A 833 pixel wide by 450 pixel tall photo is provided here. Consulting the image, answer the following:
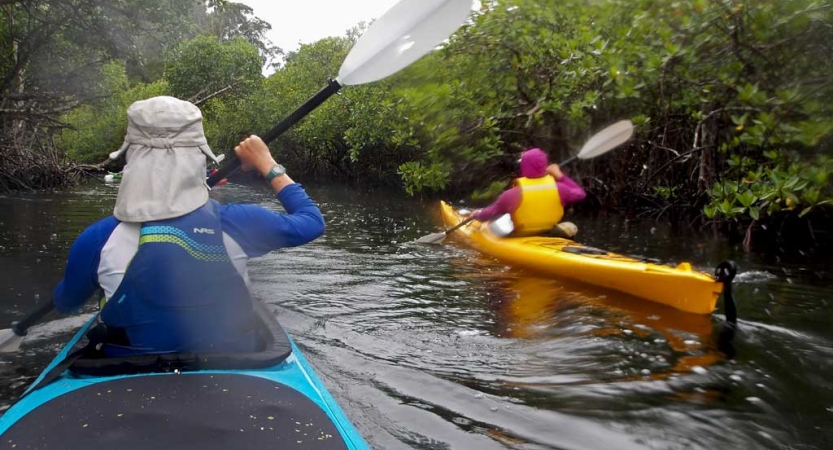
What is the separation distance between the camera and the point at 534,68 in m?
8.73

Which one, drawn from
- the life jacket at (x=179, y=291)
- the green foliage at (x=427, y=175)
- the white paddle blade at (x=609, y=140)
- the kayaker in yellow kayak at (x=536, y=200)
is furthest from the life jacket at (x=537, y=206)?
the life jacket at (x=179, y=291)

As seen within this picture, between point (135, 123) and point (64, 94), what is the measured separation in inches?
460

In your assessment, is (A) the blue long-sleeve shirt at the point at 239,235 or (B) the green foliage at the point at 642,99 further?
(B) the green foliage at the point at 642,99

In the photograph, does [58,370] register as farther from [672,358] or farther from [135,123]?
[672,358]

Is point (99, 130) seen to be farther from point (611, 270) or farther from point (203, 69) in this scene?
point (611, 270)

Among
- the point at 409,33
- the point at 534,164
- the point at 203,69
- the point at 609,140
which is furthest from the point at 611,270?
the point at 203,69

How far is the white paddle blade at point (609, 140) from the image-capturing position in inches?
262

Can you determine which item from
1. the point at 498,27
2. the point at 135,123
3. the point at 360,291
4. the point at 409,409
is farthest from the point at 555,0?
the point at 135,123

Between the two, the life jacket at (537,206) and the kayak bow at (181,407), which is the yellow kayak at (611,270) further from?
the kayak bow at (181,407)

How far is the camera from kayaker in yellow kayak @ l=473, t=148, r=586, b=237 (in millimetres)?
6020

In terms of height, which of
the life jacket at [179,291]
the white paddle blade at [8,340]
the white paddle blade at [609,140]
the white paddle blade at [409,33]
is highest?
the white paddle blade at [409,33]

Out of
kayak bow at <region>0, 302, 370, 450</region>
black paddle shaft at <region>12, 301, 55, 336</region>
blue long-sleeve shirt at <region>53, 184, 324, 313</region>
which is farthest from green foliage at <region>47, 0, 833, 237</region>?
black paddle shaft at <region>12, 301, 55, 336</region>

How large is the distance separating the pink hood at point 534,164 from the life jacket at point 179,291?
4258 mm

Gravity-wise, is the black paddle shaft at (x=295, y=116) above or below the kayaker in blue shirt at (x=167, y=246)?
above
